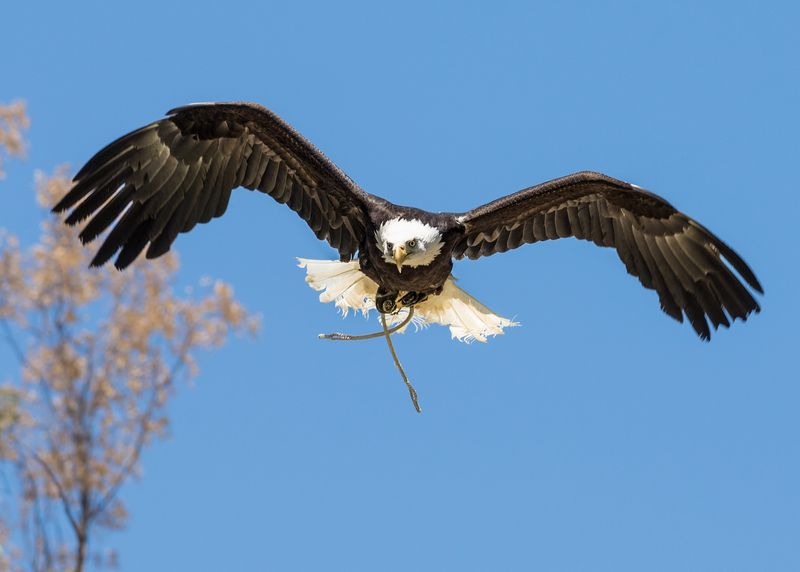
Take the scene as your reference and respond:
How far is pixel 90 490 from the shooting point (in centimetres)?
1806

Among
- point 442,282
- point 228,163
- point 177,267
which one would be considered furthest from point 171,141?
point 177,267

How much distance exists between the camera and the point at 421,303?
10422 millimetres

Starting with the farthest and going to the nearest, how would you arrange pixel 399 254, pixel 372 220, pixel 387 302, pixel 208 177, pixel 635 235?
pixel 635 235, pixel 208 177, pixel 387 302, pixel 372 220, pixel 399 254

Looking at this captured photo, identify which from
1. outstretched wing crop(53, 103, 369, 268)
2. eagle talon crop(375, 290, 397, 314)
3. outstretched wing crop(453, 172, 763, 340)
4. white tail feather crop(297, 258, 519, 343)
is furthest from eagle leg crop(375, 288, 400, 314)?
outstretched wing crop(453, 172, 763, 340)

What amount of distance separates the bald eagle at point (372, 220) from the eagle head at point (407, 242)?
0.03ft

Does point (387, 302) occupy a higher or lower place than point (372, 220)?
lower

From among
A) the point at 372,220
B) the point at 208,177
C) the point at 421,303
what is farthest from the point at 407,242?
the point at 208,177

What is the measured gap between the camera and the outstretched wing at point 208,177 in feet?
32.6

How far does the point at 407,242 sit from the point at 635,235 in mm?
2239

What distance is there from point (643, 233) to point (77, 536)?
962 centimetres

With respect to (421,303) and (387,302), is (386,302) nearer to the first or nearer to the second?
(387,302)

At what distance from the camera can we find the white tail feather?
10.5 meters

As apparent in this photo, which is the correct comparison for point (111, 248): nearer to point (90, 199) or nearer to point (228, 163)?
point (90, 199)

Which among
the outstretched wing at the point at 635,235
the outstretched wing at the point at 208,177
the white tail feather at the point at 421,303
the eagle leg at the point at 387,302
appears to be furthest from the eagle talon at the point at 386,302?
the outstretched wing at the point at 635,235
